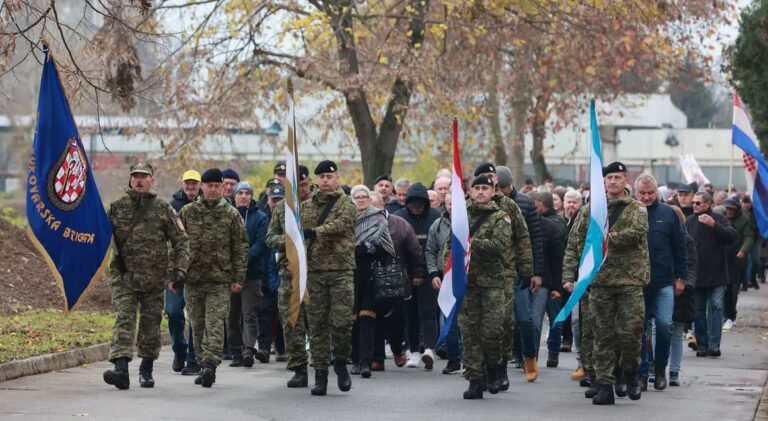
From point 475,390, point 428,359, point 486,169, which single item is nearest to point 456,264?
point 475,390

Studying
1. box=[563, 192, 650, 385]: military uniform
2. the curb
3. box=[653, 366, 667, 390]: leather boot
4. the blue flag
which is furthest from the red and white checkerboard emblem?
box=[653, 366, 667, 390]: leather boot

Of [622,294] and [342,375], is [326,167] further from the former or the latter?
[622,294]

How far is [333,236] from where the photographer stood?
12.6 metres

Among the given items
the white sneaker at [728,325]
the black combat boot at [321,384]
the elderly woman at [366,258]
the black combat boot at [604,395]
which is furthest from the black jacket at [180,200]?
the white sneaker at [728,325]

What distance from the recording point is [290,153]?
12125 mm

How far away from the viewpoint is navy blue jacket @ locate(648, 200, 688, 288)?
12.6 meters

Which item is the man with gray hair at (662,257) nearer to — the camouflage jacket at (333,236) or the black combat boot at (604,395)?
the black combat boot at (604,395)

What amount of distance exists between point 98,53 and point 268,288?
4011mm

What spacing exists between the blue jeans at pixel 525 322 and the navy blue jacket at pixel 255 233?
277 cm

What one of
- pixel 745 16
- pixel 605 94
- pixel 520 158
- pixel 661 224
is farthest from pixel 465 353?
pixel 520 158

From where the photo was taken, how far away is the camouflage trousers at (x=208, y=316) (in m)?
12.8

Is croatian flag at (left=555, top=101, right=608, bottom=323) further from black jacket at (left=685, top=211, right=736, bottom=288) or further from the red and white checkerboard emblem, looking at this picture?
black jacket at (left=685, top=211, right=736, bottom=288)

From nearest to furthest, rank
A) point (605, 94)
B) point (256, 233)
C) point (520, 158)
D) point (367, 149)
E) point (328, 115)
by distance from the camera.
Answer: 1. point (256, 233)
2. point (367, 149)
3. point (328, 115)
4. point (605, 94)
5. point (520, 158)

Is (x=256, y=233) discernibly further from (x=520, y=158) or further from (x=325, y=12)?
(x=520, y=158)
